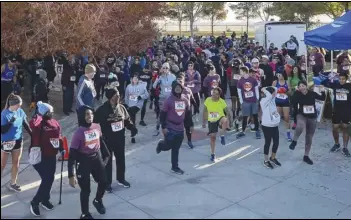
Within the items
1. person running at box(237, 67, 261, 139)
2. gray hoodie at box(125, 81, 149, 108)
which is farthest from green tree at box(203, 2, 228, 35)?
gray hoodie at box(125, 81, 149, 108)

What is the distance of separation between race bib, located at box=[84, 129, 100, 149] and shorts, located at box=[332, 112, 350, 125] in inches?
193

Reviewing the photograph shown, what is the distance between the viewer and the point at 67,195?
618 centimetres

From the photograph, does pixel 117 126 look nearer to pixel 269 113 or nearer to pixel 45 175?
pixel 45 175

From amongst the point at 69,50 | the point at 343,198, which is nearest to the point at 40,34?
the point at 69,50

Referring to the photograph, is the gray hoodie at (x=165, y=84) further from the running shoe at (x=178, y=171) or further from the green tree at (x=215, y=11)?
the green tree at (x=215, y=11)

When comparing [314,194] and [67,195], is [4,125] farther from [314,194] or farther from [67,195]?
[314,194]

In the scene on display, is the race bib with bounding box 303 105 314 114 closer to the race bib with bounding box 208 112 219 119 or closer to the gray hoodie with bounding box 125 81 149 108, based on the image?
the race bib with bounding box 208 112 219 119

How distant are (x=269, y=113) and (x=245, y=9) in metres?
39.0

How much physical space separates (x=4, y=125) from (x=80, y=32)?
14.2 feet

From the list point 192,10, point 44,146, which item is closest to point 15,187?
point 44,146

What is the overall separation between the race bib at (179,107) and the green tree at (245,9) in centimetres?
3834

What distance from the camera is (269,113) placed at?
730 cm

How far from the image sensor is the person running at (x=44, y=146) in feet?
18.1

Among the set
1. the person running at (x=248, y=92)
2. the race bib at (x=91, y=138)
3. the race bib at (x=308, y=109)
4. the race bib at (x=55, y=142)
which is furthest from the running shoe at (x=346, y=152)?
the race bib at (x=55, y=142)
